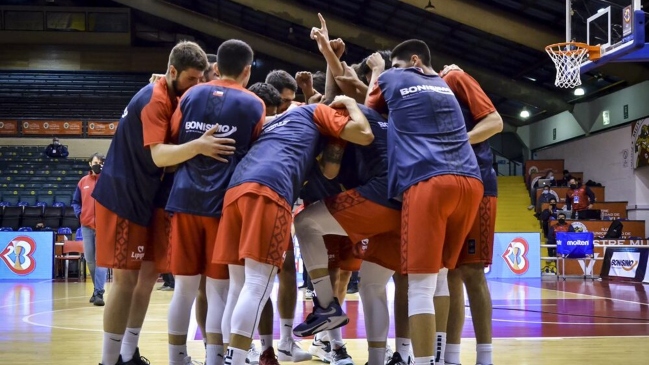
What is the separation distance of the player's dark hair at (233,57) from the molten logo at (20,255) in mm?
13090

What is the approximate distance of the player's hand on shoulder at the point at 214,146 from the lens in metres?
4.08

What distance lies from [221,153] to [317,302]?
1.06 meters

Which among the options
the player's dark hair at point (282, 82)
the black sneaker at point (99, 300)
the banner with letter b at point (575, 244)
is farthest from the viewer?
the banner with letter b at point (575, 244)

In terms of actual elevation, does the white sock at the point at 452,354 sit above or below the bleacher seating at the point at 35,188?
below

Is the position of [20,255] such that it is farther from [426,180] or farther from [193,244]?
[426,180]

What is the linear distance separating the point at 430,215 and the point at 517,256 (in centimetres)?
1368

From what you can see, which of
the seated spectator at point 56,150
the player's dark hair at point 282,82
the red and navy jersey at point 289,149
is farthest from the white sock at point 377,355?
the seated spectator at point 56,150

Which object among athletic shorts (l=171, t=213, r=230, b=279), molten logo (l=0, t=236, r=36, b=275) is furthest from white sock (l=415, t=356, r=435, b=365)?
molten logo (l=0, t=236, r=36, b=275)

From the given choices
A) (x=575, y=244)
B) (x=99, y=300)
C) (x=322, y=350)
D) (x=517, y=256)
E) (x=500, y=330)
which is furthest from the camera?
(x=575, y=244)

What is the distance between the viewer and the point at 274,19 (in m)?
27.3

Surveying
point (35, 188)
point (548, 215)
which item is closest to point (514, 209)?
point (548, 215)

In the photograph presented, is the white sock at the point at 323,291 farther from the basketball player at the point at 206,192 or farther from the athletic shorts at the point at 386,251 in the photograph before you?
the basketball player at the point at 206,192

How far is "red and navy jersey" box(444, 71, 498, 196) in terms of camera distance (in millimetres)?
4594

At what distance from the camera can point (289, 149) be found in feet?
13.6
